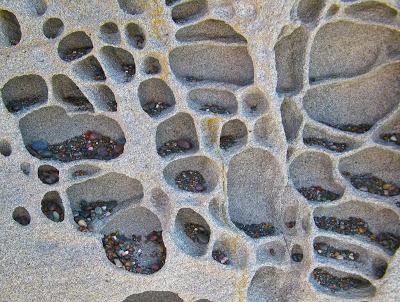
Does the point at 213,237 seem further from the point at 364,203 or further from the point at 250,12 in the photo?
the point at 250,12

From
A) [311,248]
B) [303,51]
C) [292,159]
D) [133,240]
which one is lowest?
[133,240]

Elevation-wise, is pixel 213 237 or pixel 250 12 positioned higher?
pixel 250 12

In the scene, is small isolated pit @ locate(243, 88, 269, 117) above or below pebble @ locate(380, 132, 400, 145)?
above

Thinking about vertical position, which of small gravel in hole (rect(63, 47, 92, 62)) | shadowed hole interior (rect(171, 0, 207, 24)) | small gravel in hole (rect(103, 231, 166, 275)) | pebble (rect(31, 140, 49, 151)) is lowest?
small gravel in hole (rect(103, 231, 166, 275))

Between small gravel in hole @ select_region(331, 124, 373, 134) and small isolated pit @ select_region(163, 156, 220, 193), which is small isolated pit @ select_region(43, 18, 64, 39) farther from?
small gravel in hole @ select_region(331, 124, 373, 134)

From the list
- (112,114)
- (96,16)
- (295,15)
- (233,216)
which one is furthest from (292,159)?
(96,16)

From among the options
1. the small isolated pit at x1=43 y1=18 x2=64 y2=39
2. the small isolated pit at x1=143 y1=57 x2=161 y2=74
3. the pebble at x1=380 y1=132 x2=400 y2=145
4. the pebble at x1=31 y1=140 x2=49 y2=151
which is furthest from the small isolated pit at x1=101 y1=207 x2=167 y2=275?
the pebble at x1=380 y1=132 x2=400 y2=145

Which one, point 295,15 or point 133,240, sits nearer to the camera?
point 295,15
